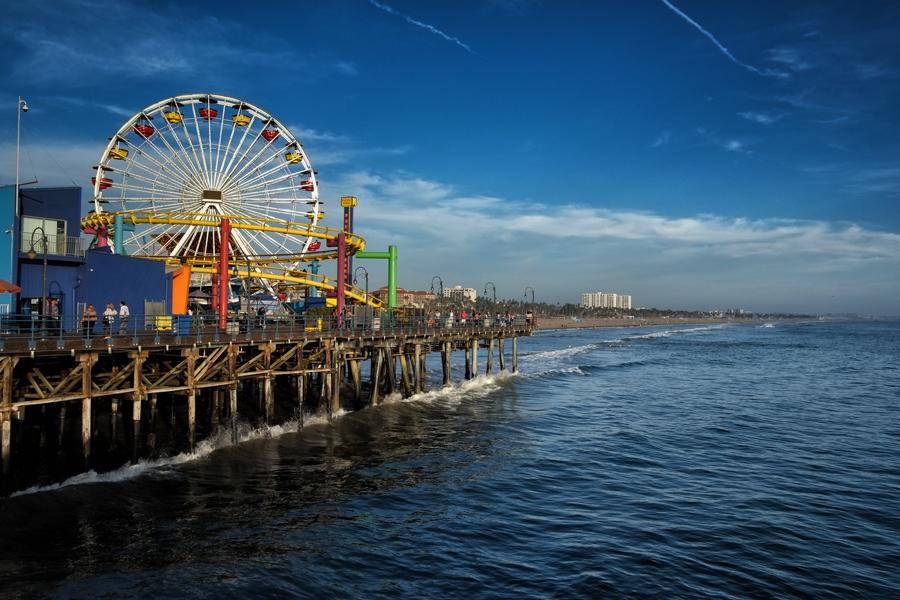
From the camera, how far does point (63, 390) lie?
733 inches

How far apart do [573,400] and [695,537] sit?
74.8ft

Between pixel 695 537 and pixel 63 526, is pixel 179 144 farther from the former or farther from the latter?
pixel 695 537

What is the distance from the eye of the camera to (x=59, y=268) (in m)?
25.3

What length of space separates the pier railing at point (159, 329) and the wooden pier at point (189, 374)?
0.09 meters

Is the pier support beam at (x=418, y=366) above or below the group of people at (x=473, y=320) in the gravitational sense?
below

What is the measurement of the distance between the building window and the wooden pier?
6.03 meters

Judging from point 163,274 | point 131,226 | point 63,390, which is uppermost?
point 131,226

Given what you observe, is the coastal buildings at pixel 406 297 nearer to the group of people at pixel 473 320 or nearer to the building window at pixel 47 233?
the group of people at pixel 473 320

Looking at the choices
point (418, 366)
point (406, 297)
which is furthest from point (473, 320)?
point (406, 297)

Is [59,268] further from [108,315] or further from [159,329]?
[159,329]

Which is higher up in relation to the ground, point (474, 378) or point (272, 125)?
point (272, 125)

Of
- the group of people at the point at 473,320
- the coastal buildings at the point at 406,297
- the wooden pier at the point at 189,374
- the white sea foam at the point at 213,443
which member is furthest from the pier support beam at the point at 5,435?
the coastal buildings at the point at 406,297

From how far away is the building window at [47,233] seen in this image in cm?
2514

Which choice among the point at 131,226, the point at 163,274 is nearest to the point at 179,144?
the point at 131,226
